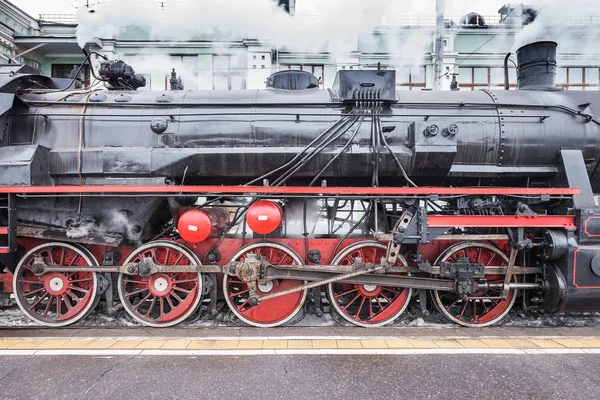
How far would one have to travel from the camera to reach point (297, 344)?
3.66 meters

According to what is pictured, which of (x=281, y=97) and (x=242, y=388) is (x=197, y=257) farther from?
(x=281, y=97)

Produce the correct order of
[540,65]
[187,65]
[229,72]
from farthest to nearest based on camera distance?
[229,72] < [187,65] < [540,65]

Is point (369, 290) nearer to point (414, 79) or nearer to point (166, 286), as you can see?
point (166, 286)

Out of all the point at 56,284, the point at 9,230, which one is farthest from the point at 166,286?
the point at 9,230

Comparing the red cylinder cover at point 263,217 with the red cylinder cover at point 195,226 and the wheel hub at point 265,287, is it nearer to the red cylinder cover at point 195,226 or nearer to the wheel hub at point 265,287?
the red cylinder cover at point 195,226

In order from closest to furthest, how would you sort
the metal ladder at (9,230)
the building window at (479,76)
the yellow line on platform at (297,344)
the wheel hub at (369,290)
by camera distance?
the yellow line on platform at (297,344), the metal ladder at (9,230), the wheel hub at (369,290), the building window at (479,76)

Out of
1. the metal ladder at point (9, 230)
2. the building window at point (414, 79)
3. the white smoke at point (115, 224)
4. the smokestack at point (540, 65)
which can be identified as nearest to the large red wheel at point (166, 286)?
the white smoke at point (115, 224)

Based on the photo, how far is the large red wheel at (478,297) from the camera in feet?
14.5

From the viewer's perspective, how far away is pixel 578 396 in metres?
2.75

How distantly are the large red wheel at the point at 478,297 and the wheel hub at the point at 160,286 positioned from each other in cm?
328

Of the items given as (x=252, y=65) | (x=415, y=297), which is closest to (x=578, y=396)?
(x=415, y=297)

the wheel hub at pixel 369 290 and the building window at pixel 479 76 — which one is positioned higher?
the building window at pixel 479 76

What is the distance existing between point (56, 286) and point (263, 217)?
109 inches

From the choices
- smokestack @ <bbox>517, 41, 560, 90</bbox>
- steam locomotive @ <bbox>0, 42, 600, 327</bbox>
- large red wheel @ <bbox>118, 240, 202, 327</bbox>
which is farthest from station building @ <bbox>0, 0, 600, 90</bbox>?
large red wheel @ <bbox>118, 240, 202, 327</bbox>
